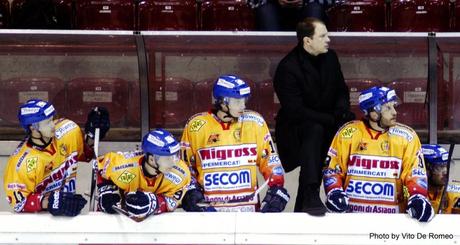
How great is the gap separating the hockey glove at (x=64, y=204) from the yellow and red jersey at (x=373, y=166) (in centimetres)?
140

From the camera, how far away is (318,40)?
6258mm

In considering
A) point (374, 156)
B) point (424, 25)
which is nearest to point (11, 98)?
point (374, 156)

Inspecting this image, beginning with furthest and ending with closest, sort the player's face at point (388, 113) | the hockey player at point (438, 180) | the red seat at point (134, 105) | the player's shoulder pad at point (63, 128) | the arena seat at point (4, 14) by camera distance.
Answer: the arena seat at point (4, 14), the red seat at point (134, 105), the hockey player at point (438, 180), the player's shoulder pad at point (63, 128), the player's face at point (388, 113)

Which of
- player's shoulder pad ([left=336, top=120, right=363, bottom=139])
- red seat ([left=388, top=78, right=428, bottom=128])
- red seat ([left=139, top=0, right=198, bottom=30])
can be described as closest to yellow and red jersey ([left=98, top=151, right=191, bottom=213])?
player's shoulder pad ([left=336, top=120, right=363, bottom=139])

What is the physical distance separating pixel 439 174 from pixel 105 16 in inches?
136

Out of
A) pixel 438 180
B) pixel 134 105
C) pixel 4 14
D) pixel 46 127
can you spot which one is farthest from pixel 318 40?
pixel 4 14

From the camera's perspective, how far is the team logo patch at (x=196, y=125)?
6.11 m

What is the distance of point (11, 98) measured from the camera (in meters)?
7.29

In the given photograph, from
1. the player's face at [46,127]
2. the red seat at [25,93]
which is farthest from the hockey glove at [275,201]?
the red seat at [25,93]

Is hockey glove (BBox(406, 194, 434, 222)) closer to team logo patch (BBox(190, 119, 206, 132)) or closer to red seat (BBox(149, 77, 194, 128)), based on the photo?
team logo patch (BBox(190, 119, 206, 132))

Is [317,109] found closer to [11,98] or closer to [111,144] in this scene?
[111,144]

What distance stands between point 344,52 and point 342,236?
2174 millimetres

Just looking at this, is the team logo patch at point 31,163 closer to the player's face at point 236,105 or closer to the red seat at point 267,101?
the player's face at point 236,105

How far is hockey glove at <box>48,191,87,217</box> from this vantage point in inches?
213
